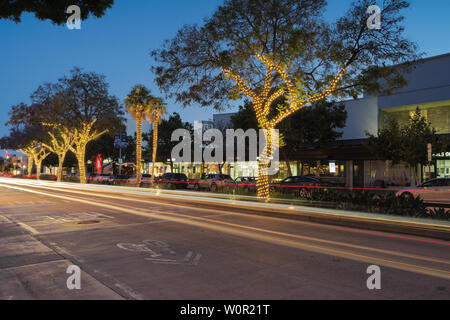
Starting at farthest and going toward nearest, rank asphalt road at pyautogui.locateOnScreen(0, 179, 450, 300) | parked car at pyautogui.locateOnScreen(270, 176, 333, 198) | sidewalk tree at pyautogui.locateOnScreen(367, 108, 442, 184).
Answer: sidewalk tree at pyautogui.locateOnScreen(367, 108, 442, 184), parked car at pyautogui.locateOnScreen(270, 176, 333, 198), asphalt road at pyautogui.locateOnScreen(0, 179, 450, 300)

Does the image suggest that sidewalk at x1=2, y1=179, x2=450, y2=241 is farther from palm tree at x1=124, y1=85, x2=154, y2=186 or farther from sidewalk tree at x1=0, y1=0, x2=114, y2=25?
palm tree at x1=124, y1=85, x2=154, y2=186

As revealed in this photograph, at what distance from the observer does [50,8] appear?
923cm

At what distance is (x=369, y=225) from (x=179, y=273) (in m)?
7.38

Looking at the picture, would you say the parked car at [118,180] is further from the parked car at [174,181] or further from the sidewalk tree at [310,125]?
the sidewalk tree at [310,125]

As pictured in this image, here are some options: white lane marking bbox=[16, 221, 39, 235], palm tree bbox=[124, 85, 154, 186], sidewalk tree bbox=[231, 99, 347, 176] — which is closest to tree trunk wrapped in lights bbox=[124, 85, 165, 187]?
palm tree bbox=[124, 85, 154, 186]

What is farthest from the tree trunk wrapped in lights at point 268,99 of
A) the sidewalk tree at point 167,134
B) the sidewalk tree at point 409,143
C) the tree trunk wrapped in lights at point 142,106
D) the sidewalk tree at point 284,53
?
the sidewalk tree at point 167,134

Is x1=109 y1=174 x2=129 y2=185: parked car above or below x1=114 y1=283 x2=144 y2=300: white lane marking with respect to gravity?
above

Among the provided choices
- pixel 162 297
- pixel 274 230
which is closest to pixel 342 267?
pixel 162 297

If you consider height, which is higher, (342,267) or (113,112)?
(113,112)

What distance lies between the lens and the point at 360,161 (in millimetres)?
37781

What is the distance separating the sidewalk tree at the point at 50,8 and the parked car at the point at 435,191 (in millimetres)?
15881

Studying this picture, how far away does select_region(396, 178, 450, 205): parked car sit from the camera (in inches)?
691

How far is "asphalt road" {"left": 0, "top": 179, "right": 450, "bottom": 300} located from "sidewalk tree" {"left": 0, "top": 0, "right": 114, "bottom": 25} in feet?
19.4
